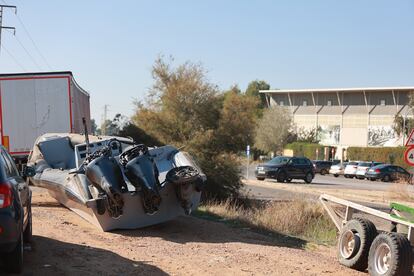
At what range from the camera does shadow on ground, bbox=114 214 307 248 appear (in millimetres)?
9797

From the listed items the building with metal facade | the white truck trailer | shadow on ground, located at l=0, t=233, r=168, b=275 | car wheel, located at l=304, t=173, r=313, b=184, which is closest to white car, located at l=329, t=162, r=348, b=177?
car wheel, located at l=304, t=173, r=313, b=184

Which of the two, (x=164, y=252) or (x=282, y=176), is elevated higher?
(x=164, y=252)

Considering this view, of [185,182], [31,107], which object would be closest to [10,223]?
[185,182]

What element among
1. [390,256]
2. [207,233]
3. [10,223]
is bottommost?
[207,233]

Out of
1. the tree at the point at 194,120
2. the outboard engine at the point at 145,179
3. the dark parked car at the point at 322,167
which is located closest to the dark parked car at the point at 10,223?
the outboard engine at the point at 145,179

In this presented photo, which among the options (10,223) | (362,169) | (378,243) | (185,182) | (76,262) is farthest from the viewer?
(362,169)

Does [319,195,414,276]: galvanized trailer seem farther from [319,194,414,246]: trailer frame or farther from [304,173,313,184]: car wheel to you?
[304,173,313,184]: car wheel

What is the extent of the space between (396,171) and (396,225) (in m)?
38.7

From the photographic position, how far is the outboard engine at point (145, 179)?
31.7 feet

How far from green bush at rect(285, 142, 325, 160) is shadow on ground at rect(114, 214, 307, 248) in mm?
62546

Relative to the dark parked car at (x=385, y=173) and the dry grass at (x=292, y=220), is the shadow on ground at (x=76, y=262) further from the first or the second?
the dark parked car at (x=385, y=173)

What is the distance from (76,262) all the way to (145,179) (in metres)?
2.66

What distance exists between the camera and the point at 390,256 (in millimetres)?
7254

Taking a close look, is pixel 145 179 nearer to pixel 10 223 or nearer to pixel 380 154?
pixel 10 223
